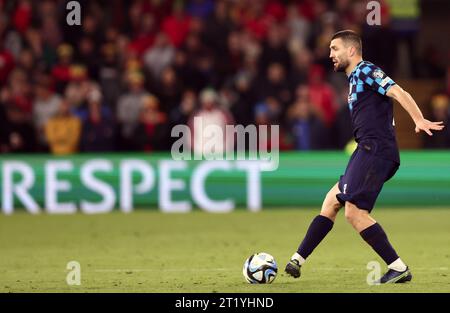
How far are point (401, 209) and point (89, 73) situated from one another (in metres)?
6.14

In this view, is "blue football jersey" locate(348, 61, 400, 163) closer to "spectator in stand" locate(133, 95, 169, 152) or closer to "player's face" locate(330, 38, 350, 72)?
"player's face" locate(330, 38, 350, 72)

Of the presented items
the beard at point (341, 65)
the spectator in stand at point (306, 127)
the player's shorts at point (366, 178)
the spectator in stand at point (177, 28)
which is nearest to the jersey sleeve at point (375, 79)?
the beard at point (341, 65)

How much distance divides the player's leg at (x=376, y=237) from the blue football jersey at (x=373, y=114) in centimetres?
51

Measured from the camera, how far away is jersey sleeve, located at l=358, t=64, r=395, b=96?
9336mm

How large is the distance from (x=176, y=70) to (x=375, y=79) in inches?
432

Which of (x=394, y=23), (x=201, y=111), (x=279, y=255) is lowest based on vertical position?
(x=279, y=255)

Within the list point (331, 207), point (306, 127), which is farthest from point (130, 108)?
point (331, 207)

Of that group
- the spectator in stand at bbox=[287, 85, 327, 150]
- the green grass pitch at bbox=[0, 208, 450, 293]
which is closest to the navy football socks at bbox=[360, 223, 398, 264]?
the green grass pitch at bbox=[0, 208, 450, 293]

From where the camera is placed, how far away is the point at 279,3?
Answer: 890 inches

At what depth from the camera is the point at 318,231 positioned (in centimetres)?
975

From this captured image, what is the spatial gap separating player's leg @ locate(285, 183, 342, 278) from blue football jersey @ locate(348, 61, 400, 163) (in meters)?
0.53

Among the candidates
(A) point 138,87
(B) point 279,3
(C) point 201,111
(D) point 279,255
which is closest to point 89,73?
(A) point 138,87

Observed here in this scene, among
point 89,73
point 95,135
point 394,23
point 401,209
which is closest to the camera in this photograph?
point 401,209
